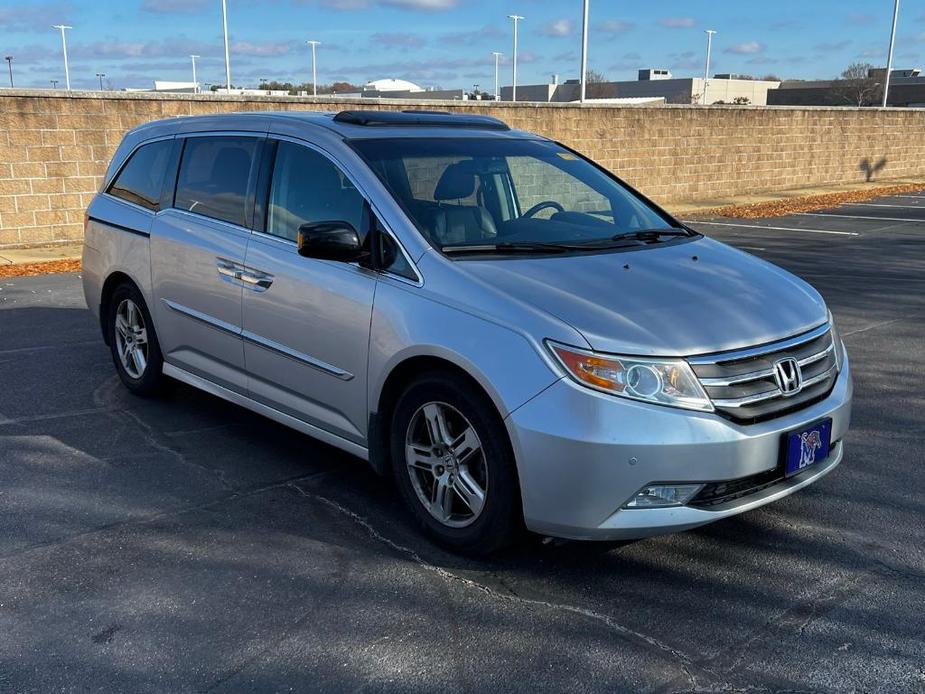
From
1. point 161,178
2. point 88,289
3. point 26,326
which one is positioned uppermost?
point 161,178

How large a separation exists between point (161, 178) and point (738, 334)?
3.74 metres

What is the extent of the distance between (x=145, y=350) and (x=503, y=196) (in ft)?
→ 8.76

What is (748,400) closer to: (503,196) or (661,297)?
(661,297)

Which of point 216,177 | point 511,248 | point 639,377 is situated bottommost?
point 639,377

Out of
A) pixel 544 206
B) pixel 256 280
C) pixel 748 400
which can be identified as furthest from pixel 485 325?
pixel 256 280

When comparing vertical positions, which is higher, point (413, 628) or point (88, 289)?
point (88, 289)

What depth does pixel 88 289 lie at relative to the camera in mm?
6289

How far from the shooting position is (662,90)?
97875 millimetres

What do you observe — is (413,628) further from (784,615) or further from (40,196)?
(40,196)

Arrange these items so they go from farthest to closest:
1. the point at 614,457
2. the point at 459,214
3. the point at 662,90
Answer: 1. the point at 662,90
2. the point at 459,214
3. the point at 614,457

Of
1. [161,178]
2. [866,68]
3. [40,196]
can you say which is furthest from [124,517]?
[866,68]

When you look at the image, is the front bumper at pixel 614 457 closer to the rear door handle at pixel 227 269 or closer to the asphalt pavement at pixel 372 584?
the asphalt pavement at pixel 372 584

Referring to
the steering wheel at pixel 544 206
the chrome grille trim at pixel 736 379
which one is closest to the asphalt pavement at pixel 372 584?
the chrome grille trim at pixel 736 379

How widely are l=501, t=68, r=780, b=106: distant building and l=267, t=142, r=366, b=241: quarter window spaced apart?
289 feet
